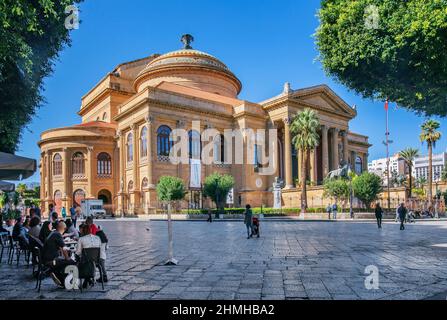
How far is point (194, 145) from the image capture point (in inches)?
1705

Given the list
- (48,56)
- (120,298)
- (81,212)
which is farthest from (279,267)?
(81,212)

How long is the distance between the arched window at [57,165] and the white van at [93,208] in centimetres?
711

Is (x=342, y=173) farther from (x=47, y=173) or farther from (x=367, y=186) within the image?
(x=47, y=173)

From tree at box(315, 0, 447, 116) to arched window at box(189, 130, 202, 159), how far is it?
31.2 metres

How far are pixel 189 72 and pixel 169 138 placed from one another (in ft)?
40.8

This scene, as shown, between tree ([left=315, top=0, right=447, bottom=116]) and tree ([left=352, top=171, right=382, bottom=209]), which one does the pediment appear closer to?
tree ([left=352, top=171, right=382, bottom=209])

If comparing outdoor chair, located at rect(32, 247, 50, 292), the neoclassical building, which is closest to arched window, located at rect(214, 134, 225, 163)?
the neoclassical building

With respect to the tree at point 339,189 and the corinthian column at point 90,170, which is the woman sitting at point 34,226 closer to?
the tree at point 339,189

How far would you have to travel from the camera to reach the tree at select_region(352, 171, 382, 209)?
117 ft

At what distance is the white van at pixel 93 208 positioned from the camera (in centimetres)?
4084

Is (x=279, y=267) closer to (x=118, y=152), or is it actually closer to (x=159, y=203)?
(x=159, y=203)
